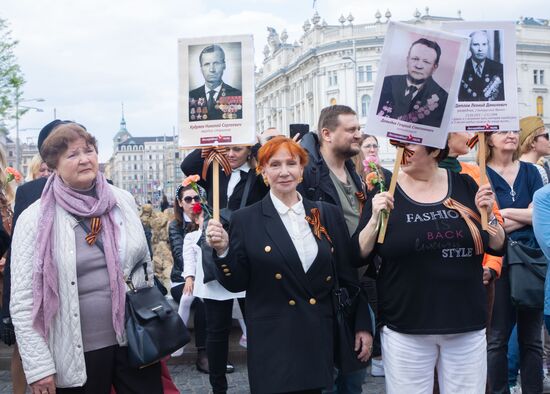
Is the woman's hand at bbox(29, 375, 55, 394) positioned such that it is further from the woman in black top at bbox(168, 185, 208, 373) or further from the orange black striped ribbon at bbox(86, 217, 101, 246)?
the woman in black top at bbox(168, 185, 208, 373)

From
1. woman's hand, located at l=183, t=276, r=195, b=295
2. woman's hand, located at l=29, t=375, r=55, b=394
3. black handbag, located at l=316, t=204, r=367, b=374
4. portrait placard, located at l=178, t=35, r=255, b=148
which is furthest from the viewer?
woman's hand, located at l=183, t=276, r=195, b=295

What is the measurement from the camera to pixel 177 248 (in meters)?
7.90

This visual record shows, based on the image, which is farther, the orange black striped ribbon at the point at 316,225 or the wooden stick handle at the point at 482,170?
the orange black striped ribbon at the point at 316,225

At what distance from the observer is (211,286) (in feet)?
18.9

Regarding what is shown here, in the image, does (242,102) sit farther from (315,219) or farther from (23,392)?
(23,392)

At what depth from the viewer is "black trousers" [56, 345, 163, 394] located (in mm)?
4004

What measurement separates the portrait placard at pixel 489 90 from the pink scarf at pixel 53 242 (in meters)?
2.25

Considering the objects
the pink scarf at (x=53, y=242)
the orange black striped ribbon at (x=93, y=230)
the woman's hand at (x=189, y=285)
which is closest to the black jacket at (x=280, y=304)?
the pink scarf at (x=53, y=242)

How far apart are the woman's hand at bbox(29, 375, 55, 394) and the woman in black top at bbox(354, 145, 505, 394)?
1.97 metres

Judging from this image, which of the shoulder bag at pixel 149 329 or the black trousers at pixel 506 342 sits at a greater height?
the shoulder bag at pixel 149 329

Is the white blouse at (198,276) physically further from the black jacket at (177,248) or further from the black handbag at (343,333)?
the black handbag at (343,333)

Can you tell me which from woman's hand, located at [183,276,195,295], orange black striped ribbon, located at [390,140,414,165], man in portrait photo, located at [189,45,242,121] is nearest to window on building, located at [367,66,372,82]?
woman's hand, located at [183,276,195,295]

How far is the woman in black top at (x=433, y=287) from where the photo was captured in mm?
3963

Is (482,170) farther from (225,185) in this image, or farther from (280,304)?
(225,185)
